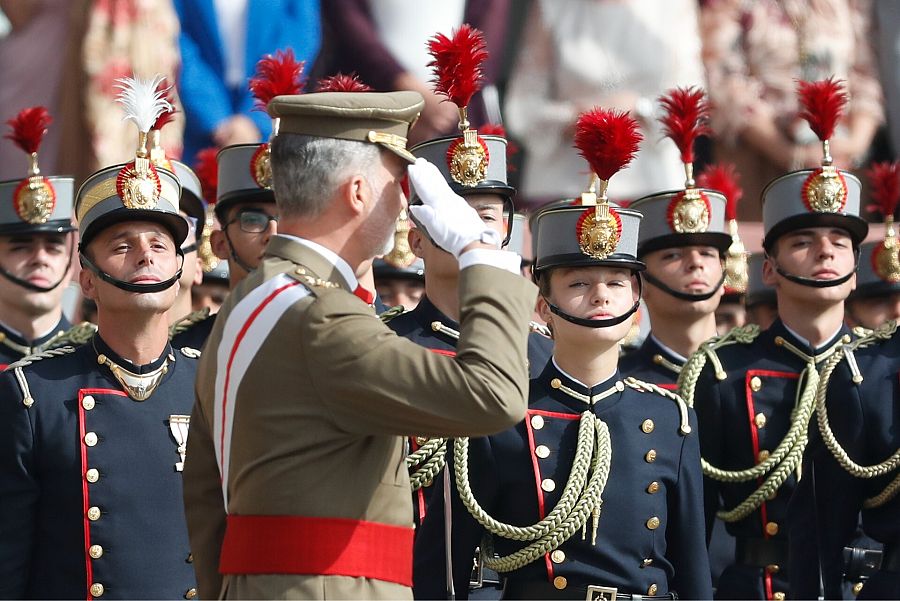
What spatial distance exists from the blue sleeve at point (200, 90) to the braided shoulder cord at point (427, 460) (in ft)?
16.9

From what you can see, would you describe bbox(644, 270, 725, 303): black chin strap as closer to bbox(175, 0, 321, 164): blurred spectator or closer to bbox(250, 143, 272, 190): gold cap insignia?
bbox(250, 143, 272, 190): gold cap insignia

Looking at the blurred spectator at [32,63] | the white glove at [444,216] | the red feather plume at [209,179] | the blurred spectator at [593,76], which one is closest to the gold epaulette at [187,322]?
the red feather plume at [209,179]

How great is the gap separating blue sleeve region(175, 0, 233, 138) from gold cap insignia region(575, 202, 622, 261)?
5.32 meters

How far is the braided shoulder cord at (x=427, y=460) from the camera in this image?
5.21 meters

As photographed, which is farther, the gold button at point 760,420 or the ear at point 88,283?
the gold button at point 760,420

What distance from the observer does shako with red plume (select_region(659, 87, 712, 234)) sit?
6.59 metres

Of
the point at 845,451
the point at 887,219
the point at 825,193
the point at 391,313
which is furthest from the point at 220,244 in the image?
the point at 887,219

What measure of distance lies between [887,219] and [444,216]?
400 centimetres

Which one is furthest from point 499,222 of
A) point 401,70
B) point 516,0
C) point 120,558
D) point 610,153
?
point 516,0

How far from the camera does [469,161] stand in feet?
18.3

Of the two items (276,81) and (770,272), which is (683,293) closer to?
(770,272)

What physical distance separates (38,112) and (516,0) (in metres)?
6.23

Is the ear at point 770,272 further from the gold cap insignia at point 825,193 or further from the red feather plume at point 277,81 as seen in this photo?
the red feather plume at point 277,81

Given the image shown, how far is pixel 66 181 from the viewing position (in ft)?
22.6
